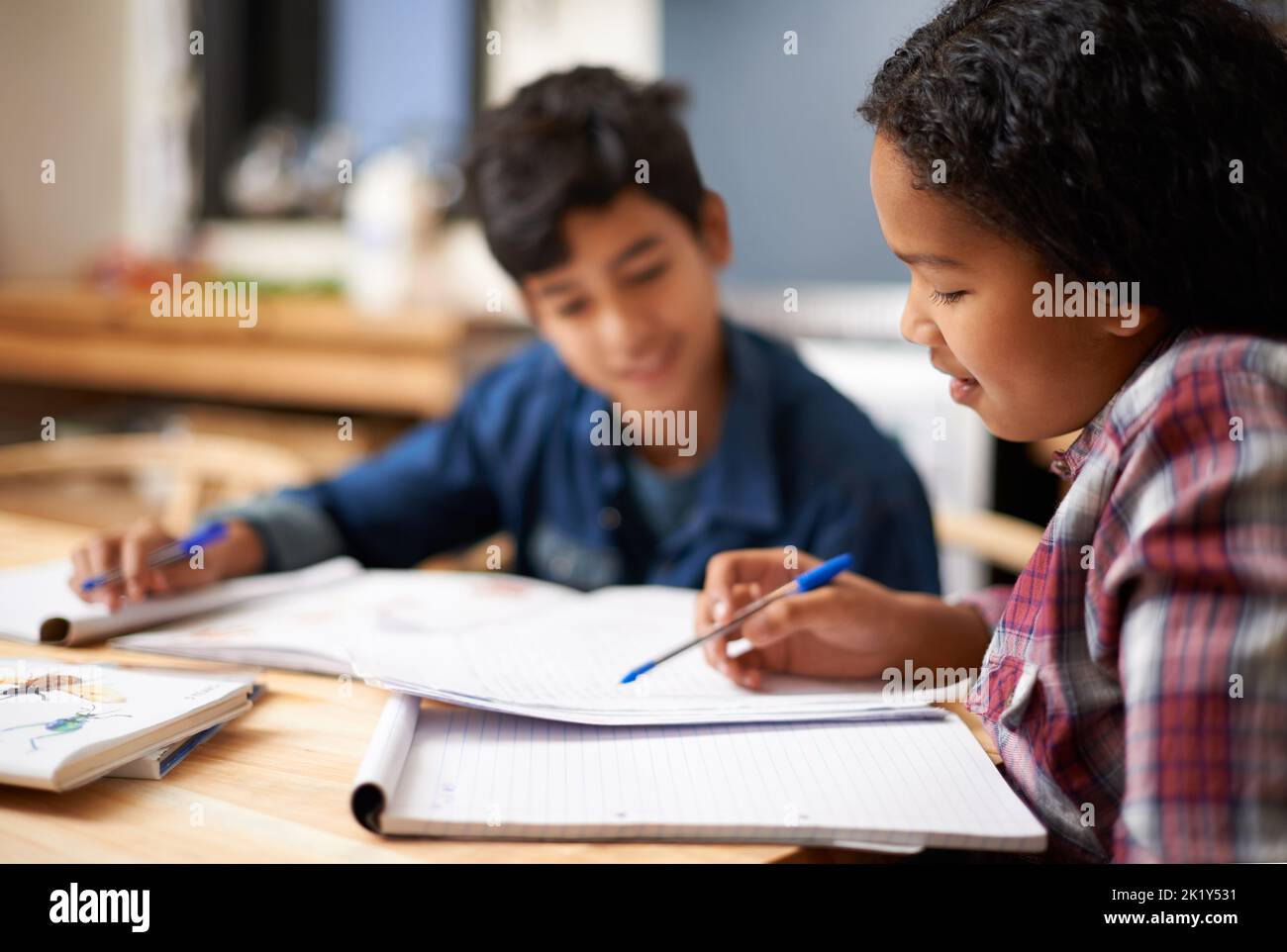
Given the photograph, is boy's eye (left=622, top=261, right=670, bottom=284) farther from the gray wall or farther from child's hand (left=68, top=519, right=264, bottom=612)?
the gray wall

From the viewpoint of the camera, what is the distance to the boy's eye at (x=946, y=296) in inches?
22.4

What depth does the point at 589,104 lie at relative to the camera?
3.82 feet

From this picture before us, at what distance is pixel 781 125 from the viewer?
96.6 inches

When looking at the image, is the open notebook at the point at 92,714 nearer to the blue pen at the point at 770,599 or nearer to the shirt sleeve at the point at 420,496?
the blue pen at the point at 770,599

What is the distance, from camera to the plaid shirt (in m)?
0.42

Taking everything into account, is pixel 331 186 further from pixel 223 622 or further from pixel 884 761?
pixel 884 761

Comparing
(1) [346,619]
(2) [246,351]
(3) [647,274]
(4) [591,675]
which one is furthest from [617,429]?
(2) [246,351]

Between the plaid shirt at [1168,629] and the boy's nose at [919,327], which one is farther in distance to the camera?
the boy's nose at [919,327]

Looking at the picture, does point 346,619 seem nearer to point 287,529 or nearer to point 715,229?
point 287,529

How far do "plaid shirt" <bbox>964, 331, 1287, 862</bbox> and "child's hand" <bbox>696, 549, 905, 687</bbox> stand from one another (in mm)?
157

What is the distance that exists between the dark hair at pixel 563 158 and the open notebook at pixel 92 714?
1.82ft

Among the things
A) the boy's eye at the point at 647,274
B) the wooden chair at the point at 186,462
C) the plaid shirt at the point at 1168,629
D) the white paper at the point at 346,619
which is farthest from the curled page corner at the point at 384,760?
the wooden chair at the point at 186,462

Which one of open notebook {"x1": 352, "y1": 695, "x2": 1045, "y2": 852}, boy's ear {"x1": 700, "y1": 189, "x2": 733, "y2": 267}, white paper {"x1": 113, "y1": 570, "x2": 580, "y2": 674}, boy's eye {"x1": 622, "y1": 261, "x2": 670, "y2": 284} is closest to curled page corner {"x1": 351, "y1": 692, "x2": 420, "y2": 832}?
open notebook {"x1": 352, "y1": 695, "x2": 1045, "y2": 852}
